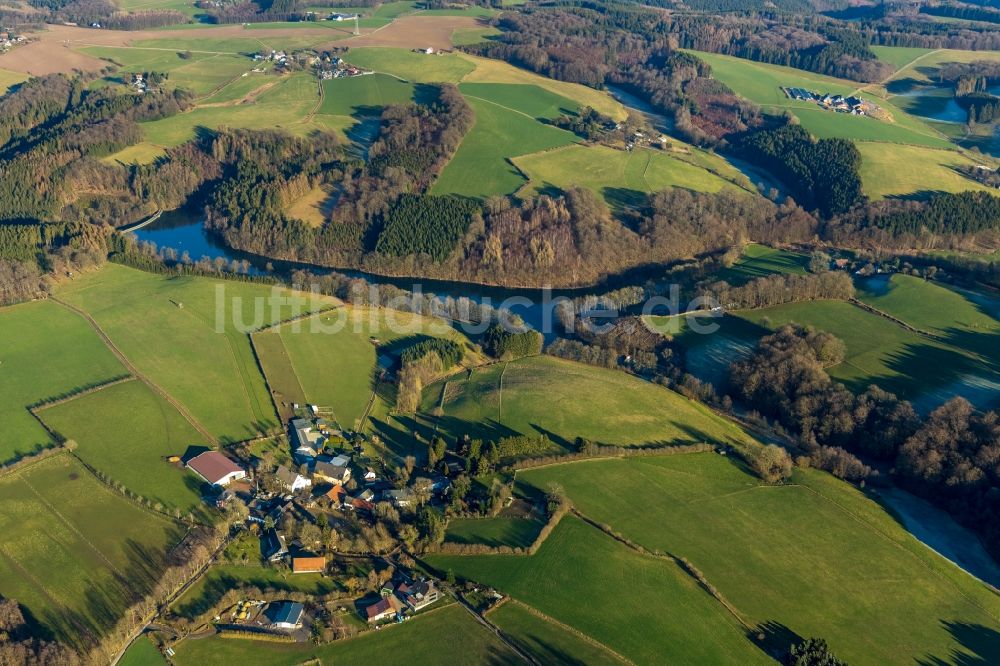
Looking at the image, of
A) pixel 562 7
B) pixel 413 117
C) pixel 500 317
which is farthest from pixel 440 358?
pixel 562 7

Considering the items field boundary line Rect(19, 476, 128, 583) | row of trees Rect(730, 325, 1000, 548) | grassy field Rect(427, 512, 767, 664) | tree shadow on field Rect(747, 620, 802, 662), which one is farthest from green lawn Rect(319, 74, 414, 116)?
tree shadow on field Rect(747, 620, 802, 662)

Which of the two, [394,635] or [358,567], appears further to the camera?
[358,567]

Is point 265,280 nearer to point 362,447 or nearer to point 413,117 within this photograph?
point 362,447

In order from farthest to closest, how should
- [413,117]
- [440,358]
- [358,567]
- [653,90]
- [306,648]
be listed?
1. [653,90]
2. [413,117]
3. [440,358]
4. [358,567]
5. [306,648]

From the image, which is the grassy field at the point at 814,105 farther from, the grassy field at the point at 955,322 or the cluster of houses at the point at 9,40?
the cluster of houses at the point at 9,40

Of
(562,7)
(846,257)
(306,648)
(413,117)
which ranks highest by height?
(562,7)

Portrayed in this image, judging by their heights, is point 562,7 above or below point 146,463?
above

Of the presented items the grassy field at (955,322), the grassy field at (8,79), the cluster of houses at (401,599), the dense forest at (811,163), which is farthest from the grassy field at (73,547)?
the grassy field at (8,79)

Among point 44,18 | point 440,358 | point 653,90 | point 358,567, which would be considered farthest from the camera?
point 44,18
